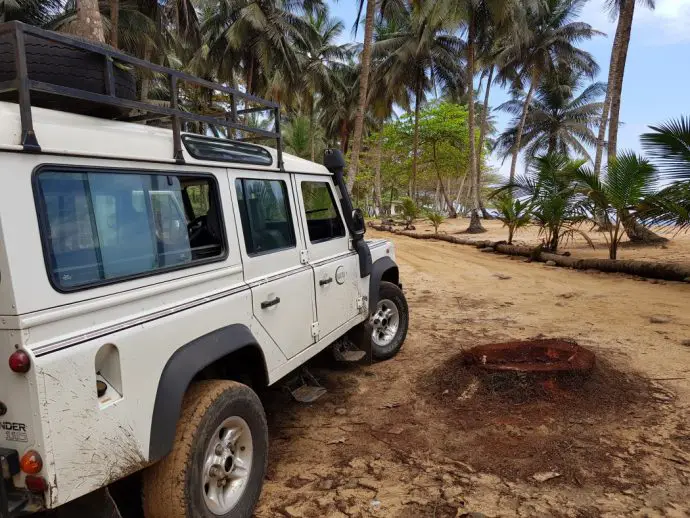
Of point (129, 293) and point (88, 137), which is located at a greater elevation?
point (88, 137)

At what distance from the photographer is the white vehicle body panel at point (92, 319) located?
5.62 feet

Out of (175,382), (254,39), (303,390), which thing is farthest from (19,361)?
(254,39)

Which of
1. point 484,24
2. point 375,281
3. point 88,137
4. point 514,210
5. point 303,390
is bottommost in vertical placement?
point 303,390

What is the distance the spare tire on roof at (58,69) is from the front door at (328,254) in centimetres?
153

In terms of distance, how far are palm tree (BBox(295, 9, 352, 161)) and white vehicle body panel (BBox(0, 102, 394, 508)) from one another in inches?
1065

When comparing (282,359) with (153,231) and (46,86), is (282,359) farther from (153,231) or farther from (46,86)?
(46,86)

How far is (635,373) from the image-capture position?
4.48 metres

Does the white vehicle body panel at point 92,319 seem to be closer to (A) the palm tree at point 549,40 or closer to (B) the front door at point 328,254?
(B) the front door at point 328,254

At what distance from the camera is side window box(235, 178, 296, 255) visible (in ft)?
9.73

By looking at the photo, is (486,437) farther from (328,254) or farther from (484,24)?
(484,24)

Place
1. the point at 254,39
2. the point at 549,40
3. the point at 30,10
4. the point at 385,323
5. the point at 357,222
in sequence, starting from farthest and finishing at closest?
the point at 549,40, the point at 254,39, the point at 30,10, the point at 385,323, the point at 357,222

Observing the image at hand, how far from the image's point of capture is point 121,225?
86.7 inches

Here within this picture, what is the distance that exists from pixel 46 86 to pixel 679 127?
8956 mm

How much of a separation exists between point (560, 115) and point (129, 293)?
136 feet
